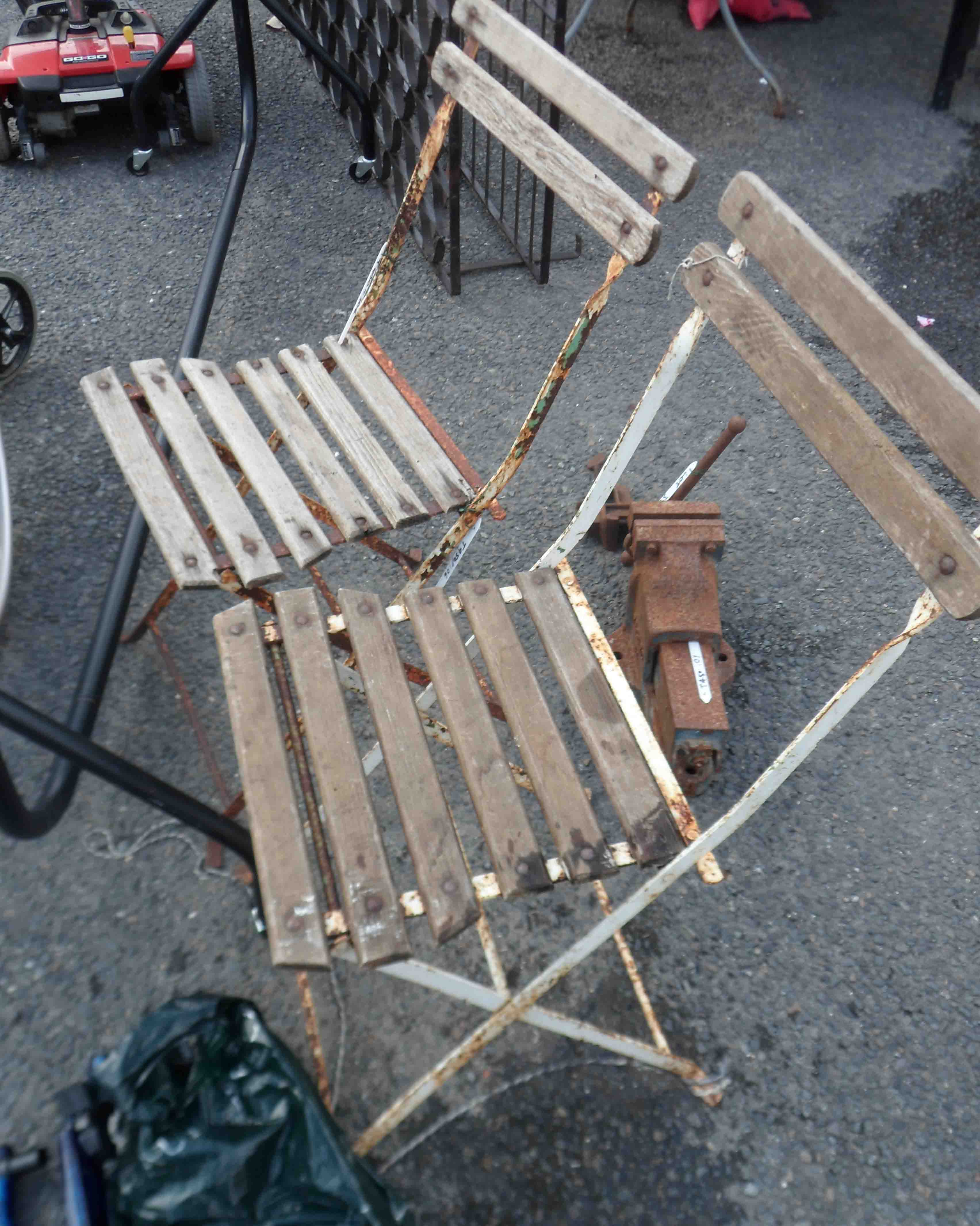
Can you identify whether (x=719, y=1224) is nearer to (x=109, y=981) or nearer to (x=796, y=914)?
(x=796, y=914)

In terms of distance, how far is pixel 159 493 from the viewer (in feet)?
6.10

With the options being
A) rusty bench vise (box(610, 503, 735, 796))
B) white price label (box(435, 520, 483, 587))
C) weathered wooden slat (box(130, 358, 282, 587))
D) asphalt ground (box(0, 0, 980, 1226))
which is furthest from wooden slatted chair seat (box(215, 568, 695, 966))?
asphalt ground (box(0, 0, 980, 1226))

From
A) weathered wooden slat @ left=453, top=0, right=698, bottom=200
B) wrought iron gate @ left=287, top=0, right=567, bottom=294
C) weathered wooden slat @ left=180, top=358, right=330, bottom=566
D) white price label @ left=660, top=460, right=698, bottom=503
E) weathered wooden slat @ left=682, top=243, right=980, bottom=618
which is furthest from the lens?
wrought iron gate @ left=287, top=0, right=567, bottom=294

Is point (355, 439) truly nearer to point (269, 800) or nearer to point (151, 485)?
point (151, 485)

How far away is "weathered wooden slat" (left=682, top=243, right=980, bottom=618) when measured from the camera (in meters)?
1.29

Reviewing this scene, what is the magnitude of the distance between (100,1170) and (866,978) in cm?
144

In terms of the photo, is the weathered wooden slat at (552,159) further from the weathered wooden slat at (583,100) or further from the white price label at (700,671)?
the white price label at (700,671)

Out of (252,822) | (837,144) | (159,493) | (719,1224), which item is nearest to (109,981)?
(252,822)

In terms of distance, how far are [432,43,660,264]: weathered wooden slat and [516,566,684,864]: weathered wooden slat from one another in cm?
60

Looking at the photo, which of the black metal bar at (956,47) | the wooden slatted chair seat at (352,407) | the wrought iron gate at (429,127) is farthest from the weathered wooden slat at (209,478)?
the black metal bar at (956,47)

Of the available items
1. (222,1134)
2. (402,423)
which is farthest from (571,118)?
(222,1134)

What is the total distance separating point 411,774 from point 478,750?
0.36 ft

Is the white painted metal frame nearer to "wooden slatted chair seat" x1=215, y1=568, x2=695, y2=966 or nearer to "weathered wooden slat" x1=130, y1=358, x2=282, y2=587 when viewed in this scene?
"wooden slatted chair seat" x1=215, y1=568, x2=695, y2=966

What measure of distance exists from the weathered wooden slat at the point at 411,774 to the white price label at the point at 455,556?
0.86 ft
